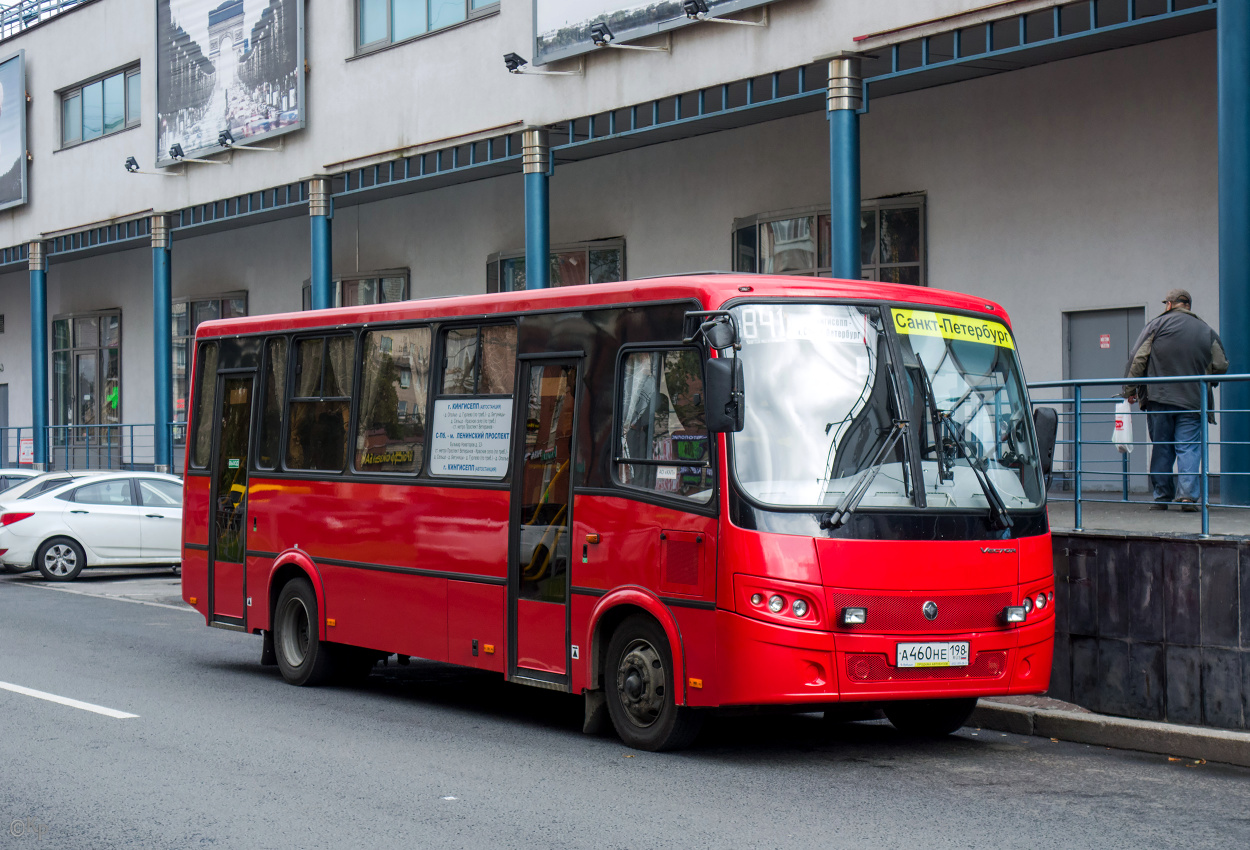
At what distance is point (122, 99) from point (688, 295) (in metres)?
24.9

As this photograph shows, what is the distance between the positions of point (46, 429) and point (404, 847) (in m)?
28.8

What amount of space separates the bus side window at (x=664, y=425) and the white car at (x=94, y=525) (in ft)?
42.5

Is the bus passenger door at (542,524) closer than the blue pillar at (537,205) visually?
Yes

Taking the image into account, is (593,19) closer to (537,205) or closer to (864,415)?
(537,205)

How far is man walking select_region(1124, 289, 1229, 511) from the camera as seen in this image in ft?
35.3

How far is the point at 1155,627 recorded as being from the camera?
8.98 metres

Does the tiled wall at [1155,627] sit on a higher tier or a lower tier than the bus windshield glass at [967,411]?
lower

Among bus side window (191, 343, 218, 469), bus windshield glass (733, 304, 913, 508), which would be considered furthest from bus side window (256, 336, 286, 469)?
bus windshield glass (733, 304, 913, 508)

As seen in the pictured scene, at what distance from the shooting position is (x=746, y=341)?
788cm

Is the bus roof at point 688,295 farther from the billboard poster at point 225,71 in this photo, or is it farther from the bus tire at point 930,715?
the billboard poster at point 225,71

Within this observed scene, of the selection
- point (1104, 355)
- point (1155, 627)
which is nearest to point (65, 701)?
point (1155, 627)

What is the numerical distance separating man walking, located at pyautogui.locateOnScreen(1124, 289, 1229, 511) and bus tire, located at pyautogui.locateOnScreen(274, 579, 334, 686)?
624cm

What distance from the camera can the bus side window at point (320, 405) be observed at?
35.6ft

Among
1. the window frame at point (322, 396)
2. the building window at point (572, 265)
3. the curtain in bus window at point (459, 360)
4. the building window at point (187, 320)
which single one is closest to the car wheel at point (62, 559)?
the building window at point (572, 265)
